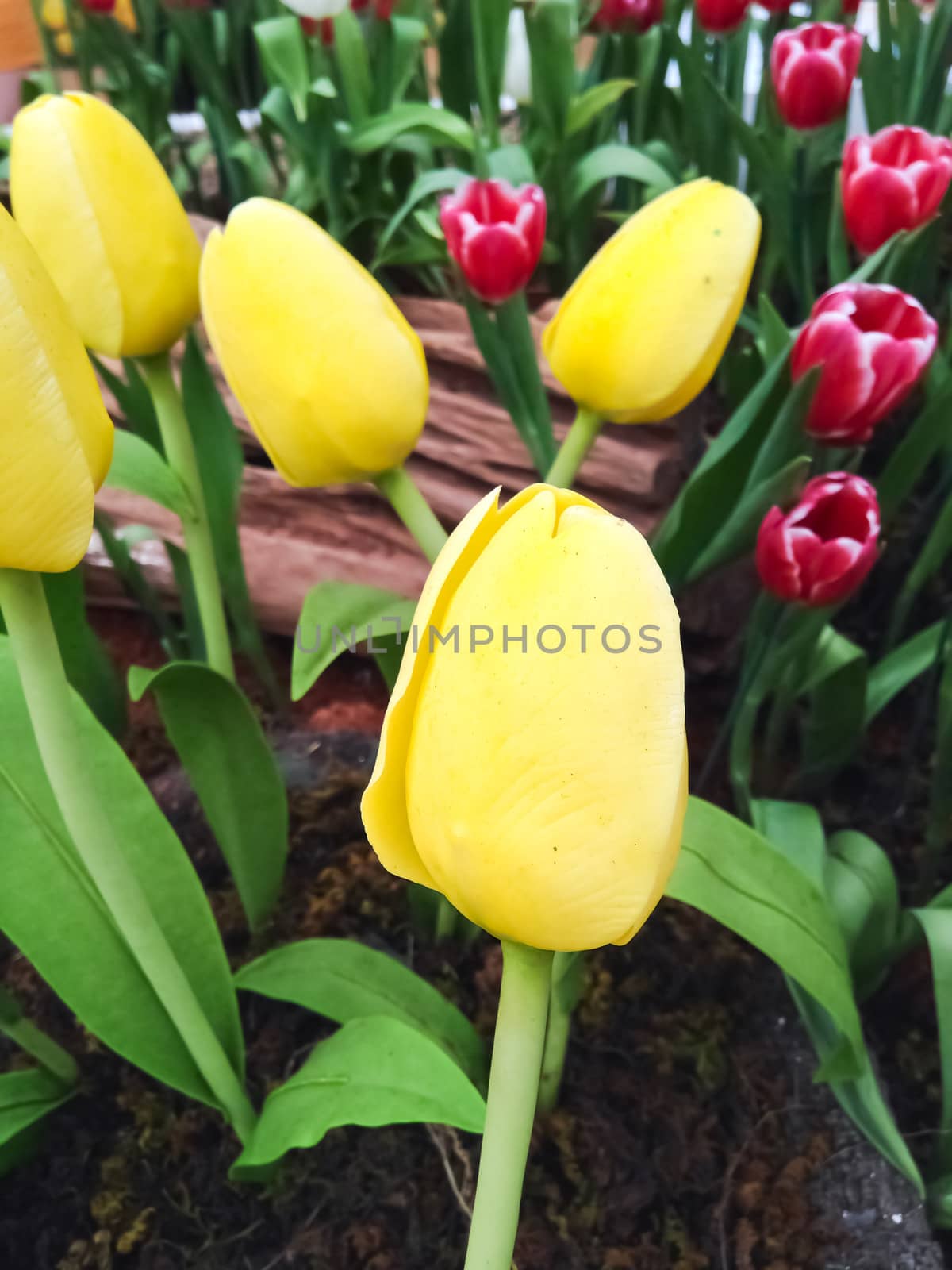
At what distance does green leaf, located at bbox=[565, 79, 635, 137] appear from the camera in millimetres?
838

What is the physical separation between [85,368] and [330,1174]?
344 mm

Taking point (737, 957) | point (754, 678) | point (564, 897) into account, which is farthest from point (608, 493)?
point (564, 897)

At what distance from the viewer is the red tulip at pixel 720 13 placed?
0.77 metres

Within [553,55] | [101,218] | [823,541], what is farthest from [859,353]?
[553,55]

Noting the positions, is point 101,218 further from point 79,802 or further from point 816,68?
point 816,68

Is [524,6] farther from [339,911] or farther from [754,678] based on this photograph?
[339,911]

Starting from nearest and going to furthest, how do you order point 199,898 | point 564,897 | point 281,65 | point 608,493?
point 564,897 → point 199,898 → point 608,493 → point 281,65

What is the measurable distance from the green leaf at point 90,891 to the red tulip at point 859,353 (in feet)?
1.07

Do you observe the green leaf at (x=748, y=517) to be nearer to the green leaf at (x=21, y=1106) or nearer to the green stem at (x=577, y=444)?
the green stem at (x=577, y=444)

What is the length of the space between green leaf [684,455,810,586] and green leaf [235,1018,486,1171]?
0.27 meters

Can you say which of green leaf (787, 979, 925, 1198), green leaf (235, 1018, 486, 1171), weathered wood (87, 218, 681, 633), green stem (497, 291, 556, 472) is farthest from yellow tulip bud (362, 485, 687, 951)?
weathered wood (87, 218, 681, 633)

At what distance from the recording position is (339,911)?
51 centimetres

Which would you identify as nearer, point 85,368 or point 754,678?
point 85,368

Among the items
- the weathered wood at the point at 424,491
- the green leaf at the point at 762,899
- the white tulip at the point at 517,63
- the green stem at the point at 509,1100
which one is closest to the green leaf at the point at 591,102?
the white tulip at the point at 517,63
